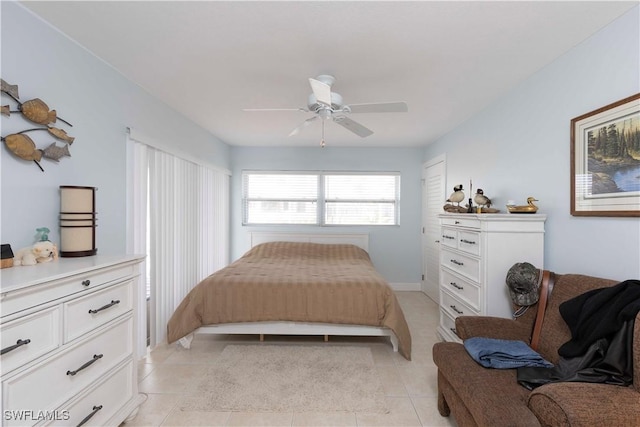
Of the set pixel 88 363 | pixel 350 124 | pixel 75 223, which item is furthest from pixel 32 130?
pixel 350 124

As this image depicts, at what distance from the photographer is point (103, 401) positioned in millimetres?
1650

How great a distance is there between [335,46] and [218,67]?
3.11 ft

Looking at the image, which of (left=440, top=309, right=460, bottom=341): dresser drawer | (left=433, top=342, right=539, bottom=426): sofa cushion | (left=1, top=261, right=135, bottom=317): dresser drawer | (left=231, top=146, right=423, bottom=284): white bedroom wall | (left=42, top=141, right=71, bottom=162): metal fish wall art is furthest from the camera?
(left=231, top=146, right=423, bottom=284): white bedroom wall

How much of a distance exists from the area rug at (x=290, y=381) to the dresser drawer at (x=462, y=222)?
1.47 metres

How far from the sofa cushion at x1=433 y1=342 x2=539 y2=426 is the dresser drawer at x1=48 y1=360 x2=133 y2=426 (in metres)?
1.90

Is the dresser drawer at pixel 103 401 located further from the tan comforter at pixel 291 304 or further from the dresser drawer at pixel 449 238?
the dresser drawer at pixel 449 238

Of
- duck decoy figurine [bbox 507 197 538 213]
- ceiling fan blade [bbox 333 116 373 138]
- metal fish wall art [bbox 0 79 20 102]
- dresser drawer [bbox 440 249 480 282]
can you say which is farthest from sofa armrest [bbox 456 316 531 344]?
metal fish wall art [bbox 0 79 20 102]

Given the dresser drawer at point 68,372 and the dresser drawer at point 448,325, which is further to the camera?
the dresser drawer at point 448,325

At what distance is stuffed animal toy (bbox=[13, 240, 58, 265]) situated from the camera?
1551 mm

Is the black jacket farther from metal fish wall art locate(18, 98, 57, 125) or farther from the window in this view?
the window

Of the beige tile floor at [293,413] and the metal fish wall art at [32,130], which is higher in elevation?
the metal fish wall art at [32,130]

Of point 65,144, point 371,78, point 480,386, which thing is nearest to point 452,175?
point 371,78

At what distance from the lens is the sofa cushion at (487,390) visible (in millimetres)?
1273

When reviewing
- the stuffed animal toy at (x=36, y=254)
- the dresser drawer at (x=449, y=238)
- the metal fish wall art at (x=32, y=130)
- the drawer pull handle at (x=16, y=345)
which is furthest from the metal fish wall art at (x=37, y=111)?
the dresser drawer at (x=449, y=238)
